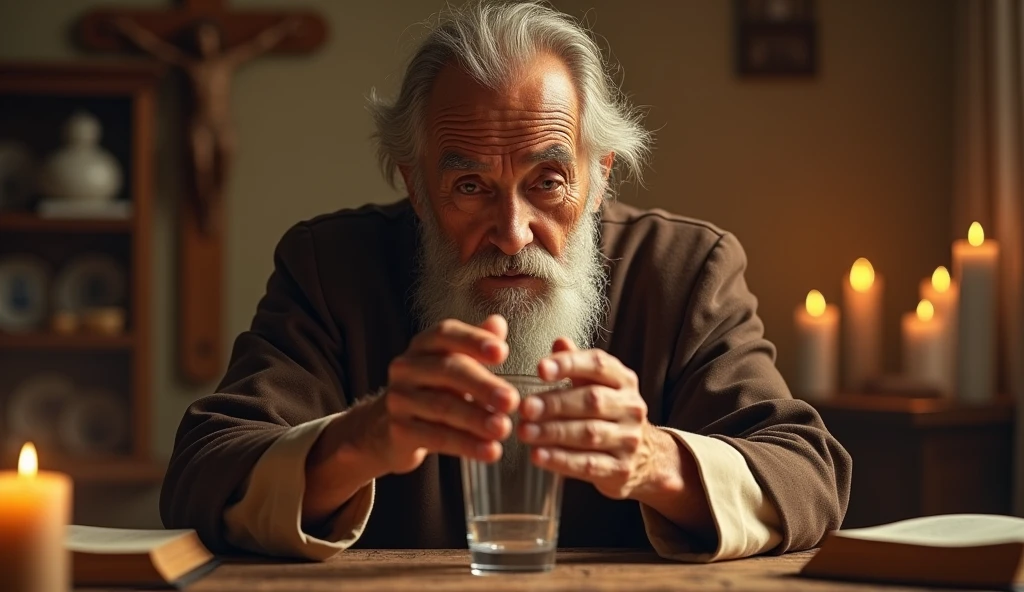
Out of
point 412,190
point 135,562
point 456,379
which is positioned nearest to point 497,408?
point 456,379

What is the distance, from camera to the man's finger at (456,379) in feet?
3.87

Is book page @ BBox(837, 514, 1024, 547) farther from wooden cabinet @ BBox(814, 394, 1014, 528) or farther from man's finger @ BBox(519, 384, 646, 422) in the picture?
wooden cabinet @ BBox(814, 394, 1014, 528)

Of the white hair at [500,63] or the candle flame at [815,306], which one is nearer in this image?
the white hair at [500,63]

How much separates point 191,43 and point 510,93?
2.96m

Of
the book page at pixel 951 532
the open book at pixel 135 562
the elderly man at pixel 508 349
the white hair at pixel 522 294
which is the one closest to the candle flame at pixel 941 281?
the elderly man at pixel 508 349

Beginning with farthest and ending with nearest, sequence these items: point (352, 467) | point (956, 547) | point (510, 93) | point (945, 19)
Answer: point (945, 19)
point (510, 93)
point (352, 467)
point (956, 547)

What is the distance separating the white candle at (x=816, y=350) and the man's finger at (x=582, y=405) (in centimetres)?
270

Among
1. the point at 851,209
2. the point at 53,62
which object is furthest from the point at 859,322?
the point at 53,62

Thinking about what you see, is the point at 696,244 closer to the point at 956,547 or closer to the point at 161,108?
the point at 956,547

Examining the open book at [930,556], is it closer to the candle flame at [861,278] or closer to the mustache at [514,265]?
the mustache at [514,265]

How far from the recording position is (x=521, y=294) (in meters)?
1.95

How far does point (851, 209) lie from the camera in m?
4.48

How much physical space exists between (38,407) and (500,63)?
3180mm

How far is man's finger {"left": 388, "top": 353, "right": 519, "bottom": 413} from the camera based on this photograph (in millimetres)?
1179
